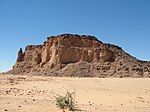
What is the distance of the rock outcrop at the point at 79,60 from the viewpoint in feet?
275

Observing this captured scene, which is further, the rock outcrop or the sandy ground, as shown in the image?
the rock outcrop

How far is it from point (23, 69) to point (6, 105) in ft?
297

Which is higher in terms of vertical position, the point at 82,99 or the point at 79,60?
the point at 79,60

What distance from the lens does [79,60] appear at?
3730 inches

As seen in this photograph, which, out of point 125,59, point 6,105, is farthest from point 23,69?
point 6,105

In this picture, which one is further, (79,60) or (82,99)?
(79,60)

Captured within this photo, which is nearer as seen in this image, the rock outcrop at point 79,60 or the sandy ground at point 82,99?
the sandy ground at point 82,99

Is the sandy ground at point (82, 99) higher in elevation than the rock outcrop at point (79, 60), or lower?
lower

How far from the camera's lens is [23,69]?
103250 millimetres

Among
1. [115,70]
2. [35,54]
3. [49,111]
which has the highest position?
[35,54]

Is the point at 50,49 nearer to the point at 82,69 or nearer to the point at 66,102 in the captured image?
the point at 82,69

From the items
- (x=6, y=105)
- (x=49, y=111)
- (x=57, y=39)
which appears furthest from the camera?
(x=57, y=39)

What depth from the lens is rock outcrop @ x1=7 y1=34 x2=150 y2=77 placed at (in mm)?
83938

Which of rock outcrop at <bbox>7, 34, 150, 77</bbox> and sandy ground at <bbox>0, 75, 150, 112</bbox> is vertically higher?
rock outcrop at <bbox>7, 34, 150, 77</bbox>
